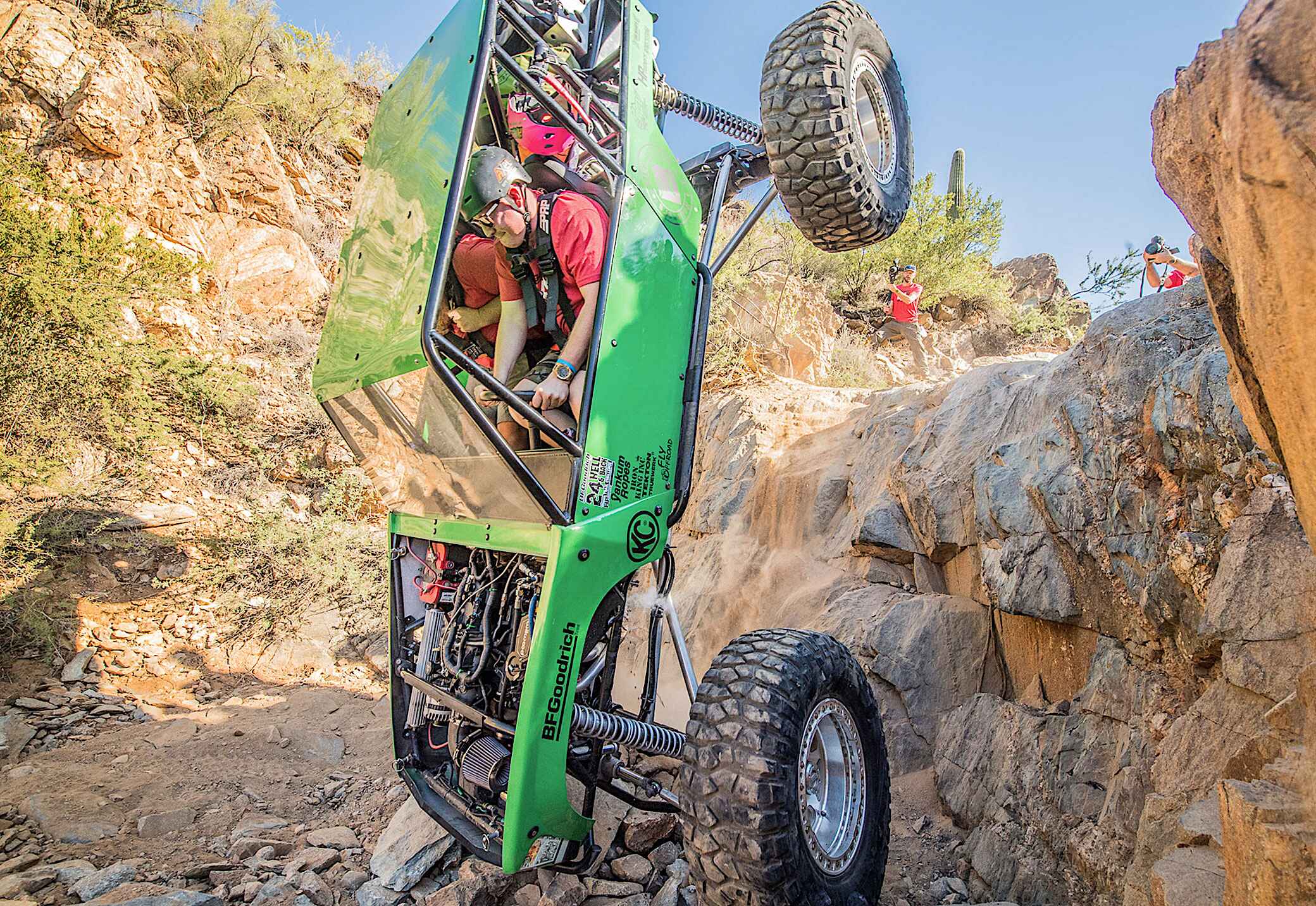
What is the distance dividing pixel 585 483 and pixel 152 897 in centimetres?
265

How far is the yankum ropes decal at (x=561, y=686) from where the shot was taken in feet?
8.39

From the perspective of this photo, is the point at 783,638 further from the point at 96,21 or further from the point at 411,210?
the point at 96,21

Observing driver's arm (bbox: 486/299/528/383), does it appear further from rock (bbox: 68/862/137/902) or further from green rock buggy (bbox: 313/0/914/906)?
rock (bbox: 68/862/137/902)

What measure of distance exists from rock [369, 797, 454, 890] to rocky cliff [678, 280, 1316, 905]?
2434 millimetres

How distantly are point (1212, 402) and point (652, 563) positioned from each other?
7.25ft

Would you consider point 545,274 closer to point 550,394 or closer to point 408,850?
point 550,394

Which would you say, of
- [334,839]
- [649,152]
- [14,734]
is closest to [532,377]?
[649,152]

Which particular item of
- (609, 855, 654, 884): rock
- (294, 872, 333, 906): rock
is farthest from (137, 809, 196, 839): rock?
(609, 855, 654, 884): rock

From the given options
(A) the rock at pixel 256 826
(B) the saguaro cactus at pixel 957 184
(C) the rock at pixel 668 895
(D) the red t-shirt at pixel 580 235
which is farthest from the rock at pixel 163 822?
(B) the saguaro cactus at pixel 957 184

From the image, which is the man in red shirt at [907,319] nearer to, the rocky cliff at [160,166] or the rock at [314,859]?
the rocky cliff at [160,166]

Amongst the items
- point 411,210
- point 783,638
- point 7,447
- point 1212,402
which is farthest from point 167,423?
point 1212,402

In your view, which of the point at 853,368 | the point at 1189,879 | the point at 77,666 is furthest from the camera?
the point at 853,368

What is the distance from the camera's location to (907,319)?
39.2ft

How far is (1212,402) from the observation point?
2.41 meters
